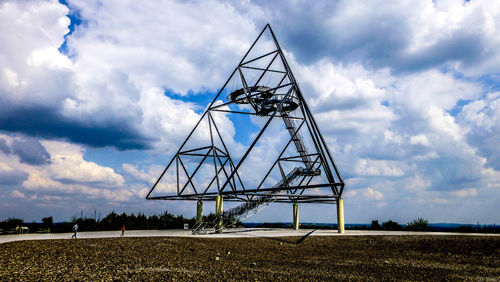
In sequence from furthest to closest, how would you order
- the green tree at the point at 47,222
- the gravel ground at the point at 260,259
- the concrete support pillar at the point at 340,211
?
the green tree at the point at 47,222 < the concrete support pillar at the point at 340,211 < the gravel ground at the point at 260,259

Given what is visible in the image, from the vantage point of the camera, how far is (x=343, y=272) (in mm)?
10508

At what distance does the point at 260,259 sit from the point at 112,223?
2520 centimetres

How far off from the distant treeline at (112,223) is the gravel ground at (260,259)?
1341 centimetres

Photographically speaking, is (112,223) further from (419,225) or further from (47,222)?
(419,225)

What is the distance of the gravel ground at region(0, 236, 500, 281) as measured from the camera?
365 inches

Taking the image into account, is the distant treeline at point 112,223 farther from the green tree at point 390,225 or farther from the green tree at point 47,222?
the green tree at point 390,225

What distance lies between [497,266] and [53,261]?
16056 millimetres

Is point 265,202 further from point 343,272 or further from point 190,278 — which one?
point 190,278

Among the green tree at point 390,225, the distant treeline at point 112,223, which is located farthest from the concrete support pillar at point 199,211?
the green tree at point 390,225

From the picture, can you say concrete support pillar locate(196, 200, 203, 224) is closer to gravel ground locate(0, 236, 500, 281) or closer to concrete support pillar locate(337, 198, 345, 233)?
concrete support pillar locate(337, 198, 345, 233)

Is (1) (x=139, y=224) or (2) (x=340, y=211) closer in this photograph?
(2) (x=340, y=211)

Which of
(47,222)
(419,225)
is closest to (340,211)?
(419,225)

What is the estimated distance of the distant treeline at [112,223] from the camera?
93.2ft

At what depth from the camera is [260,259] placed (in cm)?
1300
